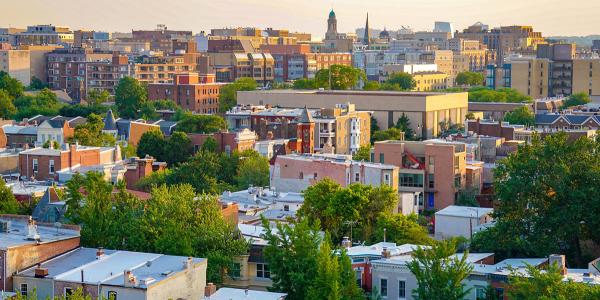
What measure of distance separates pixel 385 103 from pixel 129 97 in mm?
32913

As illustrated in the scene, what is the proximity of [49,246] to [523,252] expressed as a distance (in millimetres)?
17064

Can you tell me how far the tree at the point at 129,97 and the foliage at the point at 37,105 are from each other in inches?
240

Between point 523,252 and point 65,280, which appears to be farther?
point 523,252

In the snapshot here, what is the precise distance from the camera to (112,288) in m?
34.3

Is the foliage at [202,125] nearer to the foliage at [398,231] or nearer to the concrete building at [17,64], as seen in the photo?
the foliage at [398,231]

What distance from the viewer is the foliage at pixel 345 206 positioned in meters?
47.4

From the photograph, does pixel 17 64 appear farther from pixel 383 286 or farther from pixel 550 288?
pixel 550 288

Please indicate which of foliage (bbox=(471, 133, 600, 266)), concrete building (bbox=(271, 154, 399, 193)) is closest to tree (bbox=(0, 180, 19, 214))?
concrete building (bbox=(271, 154, 399, 193))

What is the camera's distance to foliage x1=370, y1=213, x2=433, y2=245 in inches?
1780

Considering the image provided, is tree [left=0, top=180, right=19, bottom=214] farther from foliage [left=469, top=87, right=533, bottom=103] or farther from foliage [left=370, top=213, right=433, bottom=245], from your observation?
foliage [left=469, top=87, right=533, bottom=103]

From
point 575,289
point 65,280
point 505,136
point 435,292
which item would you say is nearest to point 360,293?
point 435,292

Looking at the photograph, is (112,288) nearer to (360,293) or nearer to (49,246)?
(49,246)

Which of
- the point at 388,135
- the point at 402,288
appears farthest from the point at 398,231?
the point at 388,135

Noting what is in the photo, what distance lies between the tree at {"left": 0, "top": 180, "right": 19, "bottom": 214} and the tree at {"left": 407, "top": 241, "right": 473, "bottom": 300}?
20819mm
